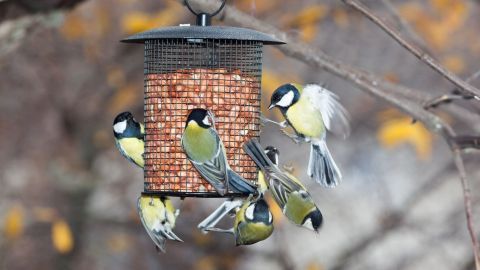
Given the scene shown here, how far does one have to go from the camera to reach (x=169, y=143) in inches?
149

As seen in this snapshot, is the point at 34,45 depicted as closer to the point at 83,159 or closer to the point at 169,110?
the point at 83,159

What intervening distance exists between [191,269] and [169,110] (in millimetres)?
4697

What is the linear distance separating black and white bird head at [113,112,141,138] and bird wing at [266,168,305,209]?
73 centimetres

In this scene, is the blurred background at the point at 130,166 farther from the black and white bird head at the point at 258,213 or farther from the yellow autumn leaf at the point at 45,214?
the black and white bird head at the point at 258,213

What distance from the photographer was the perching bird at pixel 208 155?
3.49 m

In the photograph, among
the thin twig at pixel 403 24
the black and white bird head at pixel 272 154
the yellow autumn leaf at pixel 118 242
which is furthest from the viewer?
the yellow autumn leaf at pixel 118 242

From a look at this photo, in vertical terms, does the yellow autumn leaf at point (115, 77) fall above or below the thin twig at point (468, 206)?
above

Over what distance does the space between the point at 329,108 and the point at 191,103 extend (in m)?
0.60

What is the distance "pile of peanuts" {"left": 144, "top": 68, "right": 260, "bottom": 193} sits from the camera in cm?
375

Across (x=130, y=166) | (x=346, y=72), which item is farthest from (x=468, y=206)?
(x=130, y=166)

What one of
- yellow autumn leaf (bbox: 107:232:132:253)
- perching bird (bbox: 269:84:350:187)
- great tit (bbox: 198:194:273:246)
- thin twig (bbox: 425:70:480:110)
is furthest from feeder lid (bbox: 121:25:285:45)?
yellow autumn leaf (bbox: 107:232:132:253)

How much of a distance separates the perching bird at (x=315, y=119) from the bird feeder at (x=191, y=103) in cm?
19

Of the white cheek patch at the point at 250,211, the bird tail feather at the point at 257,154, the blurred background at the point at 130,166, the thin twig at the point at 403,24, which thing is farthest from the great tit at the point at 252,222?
the blurred background at the point at 130,166

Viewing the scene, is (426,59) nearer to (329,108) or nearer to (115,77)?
(329,108)
